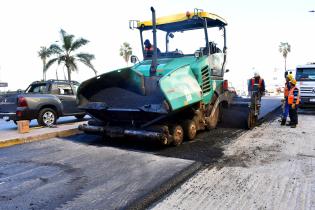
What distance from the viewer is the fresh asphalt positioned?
385cm

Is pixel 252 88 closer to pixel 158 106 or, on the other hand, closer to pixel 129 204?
pixel 158 106

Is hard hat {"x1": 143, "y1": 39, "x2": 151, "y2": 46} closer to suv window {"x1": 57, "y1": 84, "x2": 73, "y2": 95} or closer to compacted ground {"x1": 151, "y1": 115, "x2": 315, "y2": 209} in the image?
compacted ground {"x1": 151, "y1": 115, "x2": 315, "y2": 209}

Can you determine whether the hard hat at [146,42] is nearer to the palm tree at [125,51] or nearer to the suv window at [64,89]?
the suv window at [64,89]

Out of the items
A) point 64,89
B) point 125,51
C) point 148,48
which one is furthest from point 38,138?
point 125,51

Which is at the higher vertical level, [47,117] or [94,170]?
[47,117]

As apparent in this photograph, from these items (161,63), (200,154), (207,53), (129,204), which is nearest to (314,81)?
(207,53)

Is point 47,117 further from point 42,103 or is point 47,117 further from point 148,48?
point 148,48

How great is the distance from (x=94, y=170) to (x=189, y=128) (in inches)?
103

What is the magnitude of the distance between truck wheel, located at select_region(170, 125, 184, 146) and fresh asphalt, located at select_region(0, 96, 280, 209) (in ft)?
0.42

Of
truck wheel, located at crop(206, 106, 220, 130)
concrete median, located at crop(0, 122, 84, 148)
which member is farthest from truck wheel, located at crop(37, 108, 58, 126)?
truck wheel, located at crop(206, 106, 220, 130)

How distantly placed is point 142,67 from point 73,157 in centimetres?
280

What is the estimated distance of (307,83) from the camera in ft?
47.5

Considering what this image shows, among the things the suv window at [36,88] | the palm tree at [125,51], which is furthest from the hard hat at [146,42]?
the palm tree at [125,51]

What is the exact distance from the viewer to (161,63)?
24.6 ft
